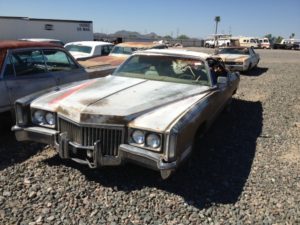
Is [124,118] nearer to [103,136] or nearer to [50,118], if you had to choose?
[103,136]

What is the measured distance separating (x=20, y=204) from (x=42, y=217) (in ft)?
1.18

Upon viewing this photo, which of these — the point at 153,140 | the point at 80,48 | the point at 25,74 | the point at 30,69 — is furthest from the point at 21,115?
the point at 80,48

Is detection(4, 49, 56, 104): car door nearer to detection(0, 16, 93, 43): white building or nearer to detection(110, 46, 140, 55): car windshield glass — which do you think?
detection(110, 46, 140, 55): car windshield glass

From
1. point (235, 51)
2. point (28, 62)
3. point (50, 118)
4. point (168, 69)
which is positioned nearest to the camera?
point (50, 118)

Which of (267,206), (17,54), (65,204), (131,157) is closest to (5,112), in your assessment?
(17,54)

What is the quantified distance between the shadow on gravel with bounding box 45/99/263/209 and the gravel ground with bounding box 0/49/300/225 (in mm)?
12

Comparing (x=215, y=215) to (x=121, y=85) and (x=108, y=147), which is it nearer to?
(x=108, y=147)

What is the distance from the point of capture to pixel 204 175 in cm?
406

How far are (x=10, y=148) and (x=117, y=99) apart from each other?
75.9 inches

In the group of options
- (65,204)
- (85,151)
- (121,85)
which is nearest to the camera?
(65,204)

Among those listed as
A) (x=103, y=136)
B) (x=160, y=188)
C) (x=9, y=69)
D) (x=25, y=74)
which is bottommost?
(x=160, y=188)

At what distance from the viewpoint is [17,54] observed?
198 inches

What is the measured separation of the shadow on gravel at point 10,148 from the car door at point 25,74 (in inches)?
17.3

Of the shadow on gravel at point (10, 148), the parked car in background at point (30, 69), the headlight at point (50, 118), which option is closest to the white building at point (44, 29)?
the parked car in background at point (30, 69)
